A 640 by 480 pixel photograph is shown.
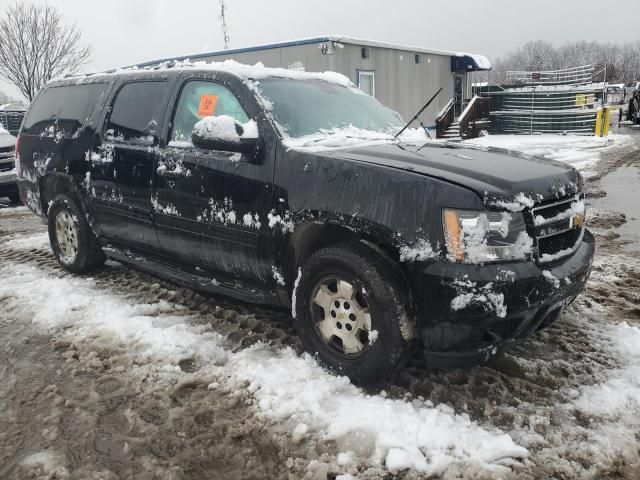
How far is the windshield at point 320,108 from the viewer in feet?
11.5

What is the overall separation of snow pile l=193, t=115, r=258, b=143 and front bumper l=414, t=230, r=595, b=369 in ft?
4.67

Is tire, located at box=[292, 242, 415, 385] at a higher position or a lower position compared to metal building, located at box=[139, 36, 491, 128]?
lower

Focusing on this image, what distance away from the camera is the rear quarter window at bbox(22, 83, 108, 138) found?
4.71m

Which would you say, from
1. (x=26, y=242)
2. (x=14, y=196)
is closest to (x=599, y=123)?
(x=14, y=196)

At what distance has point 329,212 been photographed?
9.64ft

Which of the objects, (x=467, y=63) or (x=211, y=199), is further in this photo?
(x=467, y=63)

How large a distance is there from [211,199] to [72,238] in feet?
7.49

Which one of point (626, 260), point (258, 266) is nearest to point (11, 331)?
point (258, 266)

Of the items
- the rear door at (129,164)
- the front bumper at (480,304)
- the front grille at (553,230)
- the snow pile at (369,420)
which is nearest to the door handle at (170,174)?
the rear door at (129,164)

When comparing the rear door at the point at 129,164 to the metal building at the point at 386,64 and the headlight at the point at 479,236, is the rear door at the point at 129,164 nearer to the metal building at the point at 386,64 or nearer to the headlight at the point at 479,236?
the headlight at the point at 479,236

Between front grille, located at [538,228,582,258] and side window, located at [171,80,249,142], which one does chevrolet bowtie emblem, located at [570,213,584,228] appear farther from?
side window, located at [171,80,249,142]

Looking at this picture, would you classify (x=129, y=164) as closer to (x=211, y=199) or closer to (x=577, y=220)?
A: (x=211, y=199)

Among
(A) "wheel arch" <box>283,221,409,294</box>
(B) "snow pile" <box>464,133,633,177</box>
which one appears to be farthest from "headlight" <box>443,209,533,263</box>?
(B) "snow pile" <box>464,133,633,177</box>

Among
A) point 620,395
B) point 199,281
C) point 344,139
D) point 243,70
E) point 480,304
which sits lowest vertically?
point 620,395
